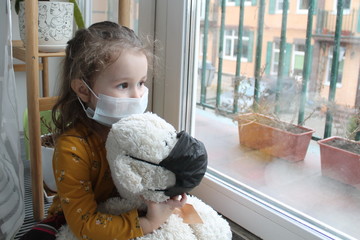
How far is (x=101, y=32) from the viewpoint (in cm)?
84

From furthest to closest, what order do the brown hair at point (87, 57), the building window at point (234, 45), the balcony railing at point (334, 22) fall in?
the building window at point (234, 45)
the balcony railing at point (334, 22)
the brown hair at point (87, 57)

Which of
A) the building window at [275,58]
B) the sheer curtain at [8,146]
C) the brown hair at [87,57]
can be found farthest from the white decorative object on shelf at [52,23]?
the building window at [275,58]

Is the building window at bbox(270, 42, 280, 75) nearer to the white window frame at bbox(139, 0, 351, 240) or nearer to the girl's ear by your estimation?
the white window frame at bbox(139, 0, 351, 240)

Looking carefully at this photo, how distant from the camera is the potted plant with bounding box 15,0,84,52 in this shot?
109 cm

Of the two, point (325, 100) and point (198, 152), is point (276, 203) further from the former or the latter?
point (198, 152)

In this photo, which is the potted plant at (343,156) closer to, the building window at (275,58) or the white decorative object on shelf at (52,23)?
the building window at (275,58)

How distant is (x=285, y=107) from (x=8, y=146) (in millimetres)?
755

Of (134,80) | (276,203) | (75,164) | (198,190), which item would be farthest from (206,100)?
(75,164)

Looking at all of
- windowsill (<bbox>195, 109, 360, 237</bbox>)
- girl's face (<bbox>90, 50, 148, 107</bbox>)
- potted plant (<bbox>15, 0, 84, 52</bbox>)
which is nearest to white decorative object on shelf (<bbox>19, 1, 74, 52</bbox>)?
potted plant (<bbox>15, 0, 84, 52</bbox>)

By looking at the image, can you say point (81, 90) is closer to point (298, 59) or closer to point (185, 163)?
point (185, 163)

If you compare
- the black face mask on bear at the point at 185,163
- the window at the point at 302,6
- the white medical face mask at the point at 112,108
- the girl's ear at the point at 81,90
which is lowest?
the black face mask on bear at the point at 185,163

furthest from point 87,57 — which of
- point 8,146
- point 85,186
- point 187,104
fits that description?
point 187,104

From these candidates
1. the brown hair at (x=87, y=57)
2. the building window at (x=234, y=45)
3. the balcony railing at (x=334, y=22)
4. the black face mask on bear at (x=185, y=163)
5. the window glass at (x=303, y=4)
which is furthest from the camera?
the building window at (x=234, y=45)

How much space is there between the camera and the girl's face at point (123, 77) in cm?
79
